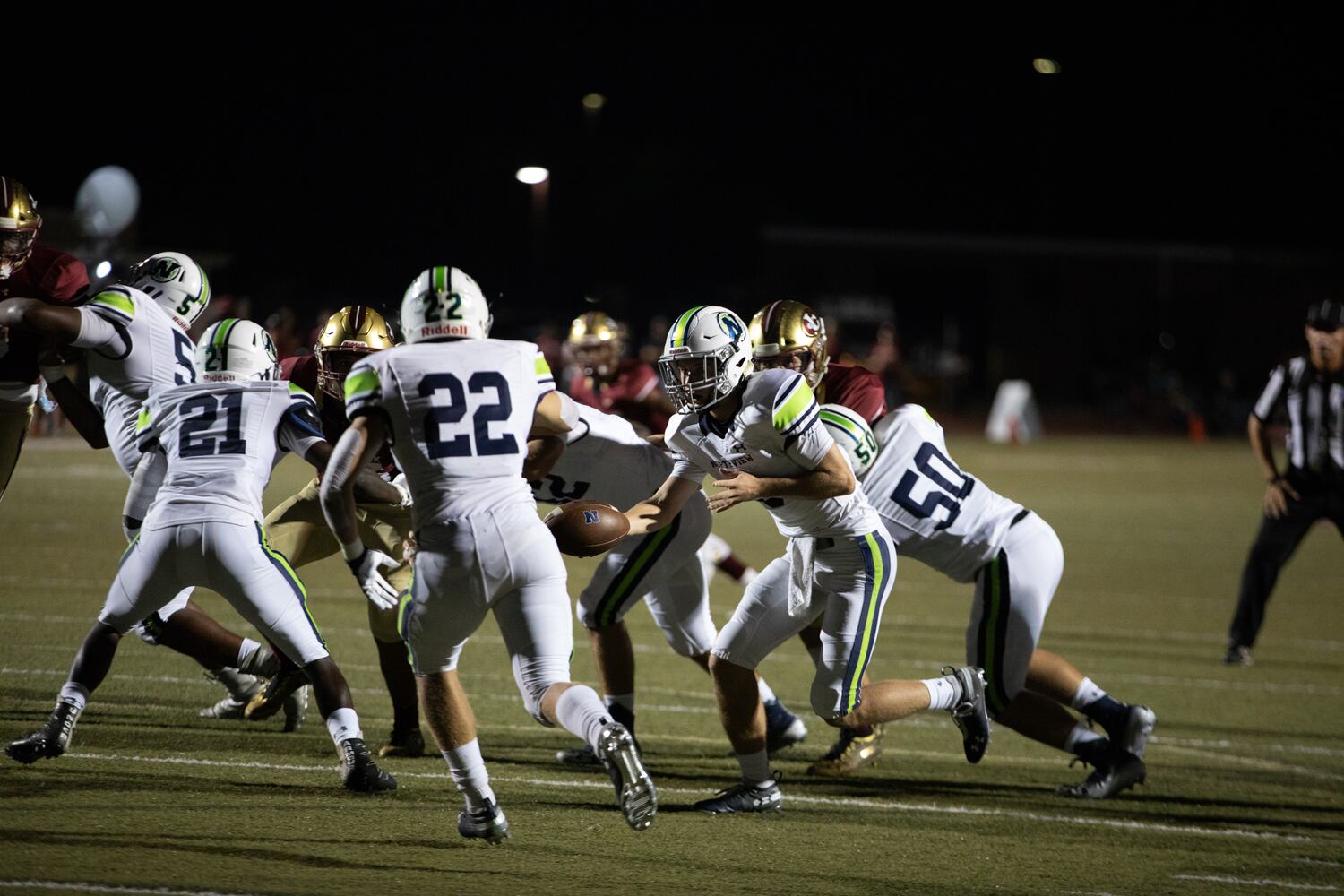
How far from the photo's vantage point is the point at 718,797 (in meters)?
4.84

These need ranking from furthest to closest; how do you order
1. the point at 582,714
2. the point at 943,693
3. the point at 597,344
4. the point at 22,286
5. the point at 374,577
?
the point at 597,344, the point at 22,286, the point at 943,693, the point at 374,577, the point at 582,714

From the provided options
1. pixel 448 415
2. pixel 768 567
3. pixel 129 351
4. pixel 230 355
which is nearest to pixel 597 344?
pixel 129 351

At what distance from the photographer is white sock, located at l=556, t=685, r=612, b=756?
156 inches

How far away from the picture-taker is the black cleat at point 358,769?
462 cm

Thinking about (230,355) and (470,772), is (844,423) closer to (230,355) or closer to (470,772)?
(470,772)

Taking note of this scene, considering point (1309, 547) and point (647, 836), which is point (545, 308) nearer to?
point (1309, 547)

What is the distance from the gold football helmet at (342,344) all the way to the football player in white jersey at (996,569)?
187cm

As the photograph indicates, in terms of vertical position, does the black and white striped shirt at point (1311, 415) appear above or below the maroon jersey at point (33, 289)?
below

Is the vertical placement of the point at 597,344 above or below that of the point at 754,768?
above

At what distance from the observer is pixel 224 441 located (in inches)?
187

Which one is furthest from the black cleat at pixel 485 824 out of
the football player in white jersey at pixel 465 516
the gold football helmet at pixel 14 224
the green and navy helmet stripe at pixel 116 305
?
the gold football helmet at pixel 14 224

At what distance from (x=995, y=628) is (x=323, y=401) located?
2.73m

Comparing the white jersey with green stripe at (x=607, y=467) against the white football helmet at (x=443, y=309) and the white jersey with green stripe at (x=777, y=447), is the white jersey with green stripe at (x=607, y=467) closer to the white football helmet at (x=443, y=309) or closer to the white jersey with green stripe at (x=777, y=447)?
the white jersey with green stripe at (x=777, y=447)

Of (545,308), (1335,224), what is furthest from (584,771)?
(1335,224)
